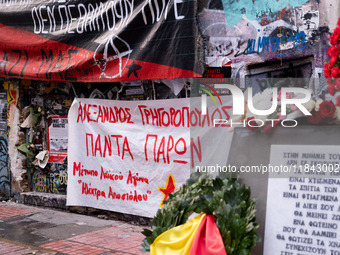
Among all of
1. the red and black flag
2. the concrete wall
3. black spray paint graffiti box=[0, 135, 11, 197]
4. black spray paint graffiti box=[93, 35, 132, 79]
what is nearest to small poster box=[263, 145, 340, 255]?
the concrete wall

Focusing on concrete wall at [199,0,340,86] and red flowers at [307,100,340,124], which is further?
concrete wall at [199,0,340,86]

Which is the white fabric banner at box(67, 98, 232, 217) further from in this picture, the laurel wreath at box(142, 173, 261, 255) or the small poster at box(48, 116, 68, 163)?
the laurel wreath at box(142, 173, 261, 255)

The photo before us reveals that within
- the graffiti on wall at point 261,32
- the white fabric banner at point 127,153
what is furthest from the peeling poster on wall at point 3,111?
the graffiti on wall at point 261,32

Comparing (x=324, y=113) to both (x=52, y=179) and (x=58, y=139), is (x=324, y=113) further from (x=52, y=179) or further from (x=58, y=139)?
(x=52, y=179)

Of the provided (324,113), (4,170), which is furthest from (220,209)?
(4,170)

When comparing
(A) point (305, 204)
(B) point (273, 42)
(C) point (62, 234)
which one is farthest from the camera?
(C) point (62, 234)

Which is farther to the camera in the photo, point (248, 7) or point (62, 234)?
point (62, 234)

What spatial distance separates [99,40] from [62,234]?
2.78 m

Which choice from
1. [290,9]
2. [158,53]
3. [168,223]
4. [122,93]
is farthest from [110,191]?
[168,223]

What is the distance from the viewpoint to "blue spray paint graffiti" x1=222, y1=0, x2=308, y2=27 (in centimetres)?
571

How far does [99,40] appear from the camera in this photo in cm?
708

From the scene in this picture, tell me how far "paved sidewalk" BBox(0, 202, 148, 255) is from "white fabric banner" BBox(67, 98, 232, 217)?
298 mm

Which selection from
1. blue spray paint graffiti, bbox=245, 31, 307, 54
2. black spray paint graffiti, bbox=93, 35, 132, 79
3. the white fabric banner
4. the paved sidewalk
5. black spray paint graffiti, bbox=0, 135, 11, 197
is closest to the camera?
blue spray paint graffiti, bbox=245, 31, 307, 54

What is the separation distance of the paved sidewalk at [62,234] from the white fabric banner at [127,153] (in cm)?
30
